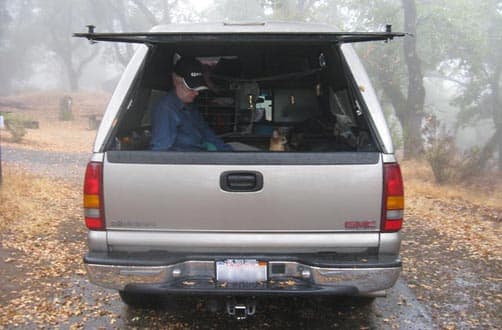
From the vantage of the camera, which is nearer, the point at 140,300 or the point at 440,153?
the point at 140,300

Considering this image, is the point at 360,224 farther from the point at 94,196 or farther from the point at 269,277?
the point at 94,196

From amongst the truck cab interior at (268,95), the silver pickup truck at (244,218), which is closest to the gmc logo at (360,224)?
the silver pickup truck at (244,218)

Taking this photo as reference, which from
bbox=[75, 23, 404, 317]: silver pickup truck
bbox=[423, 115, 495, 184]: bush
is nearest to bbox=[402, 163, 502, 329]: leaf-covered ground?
bbox=[423, 115, 495, 184]: bush

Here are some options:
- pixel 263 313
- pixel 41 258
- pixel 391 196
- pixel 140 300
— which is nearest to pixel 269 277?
pixel 391 196

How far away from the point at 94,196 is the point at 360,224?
5.12 ft

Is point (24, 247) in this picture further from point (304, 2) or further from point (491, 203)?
point (304, 2)

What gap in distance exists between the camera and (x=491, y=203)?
26.6 ft

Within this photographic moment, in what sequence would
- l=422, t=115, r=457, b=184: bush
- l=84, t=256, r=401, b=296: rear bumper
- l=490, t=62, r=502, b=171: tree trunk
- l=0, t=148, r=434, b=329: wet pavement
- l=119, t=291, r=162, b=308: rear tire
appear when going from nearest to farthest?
l=84, t=256, r=401, b=296: rear bumper < l=0, t=148, r=434, b=329: wet pavement < l=119, t=291, r=162, b=308: rear tire < l=422, t=115, r=457, b=184: bush < l=490, t=62, r=502, b=171: tree trunk

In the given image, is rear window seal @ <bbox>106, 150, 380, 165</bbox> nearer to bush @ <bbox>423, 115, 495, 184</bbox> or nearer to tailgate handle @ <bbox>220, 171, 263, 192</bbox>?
tailgate handle @ <bbox>220, 171, 263, 192</bbox>

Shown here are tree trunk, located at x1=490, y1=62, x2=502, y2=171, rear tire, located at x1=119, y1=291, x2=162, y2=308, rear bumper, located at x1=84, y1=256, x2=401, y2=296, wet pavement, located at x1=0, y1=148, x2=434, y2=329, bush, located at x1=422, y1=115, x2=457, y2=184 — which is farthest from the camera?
tree trunk, located at x1=490, y1=62, x2=502, y2=171

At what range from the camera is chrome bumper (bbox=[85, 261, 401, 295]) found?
2.74 m

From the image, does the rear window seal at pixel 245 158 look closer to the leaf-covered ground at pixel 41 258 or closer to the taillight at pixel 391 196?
the taillight at pixel 391 196

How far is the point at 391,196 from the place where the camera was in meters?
2.79

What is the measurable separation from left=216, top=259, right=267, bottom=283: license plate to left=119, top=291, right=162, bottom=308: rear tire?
3.60 feet
